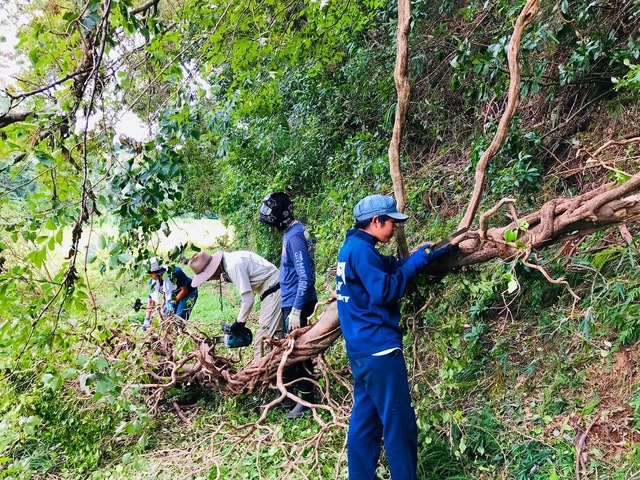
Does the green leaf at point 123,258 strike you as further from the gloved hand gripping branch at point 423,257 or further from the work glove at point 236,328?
the work glove at point 236,328

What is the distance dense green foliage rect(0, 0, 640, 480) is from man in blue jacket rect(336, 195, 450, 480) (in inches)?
14.5

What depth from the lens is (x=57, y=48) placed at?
206 cm

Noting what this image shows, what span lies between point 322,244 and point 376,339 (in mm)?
3927

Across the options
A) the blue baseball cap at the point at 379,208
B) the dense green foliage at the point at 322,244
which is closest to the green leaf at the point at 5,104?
the dense green foliage at the point at 322,244

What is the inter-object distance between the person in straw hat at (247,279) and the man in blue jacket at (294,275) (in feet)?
0.88

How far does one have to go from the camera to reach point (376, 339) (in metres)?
2.42

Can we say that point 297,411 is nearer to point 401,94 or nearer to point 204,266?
Answer: point 204,266

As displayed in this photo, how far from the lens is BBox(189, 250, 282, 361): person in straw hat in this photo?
4.06m

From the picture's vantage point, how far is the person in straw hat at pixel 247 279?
406cm

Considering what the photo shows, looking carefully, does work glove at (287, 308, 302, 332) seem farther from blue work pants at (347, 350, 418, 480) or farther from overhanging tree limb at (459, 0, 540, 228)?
overhanging tree limb at (459, 0, 540, 228)

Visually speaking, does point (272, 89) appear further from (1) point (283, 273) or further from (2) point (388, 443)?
(2) point (388, 443)

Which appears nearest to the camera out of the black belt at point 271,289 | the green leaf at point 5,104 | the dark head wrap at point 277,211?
the green leaf at point 5,104

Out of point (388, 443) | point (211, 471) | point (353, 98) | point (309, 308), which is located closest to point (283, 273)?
point (309, 308)

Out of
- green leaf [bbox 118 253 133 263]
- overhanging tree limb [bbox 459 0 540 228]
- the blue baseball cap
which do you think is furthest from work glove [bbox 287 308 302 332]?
green leaf [bbox 118 253 133 263]
